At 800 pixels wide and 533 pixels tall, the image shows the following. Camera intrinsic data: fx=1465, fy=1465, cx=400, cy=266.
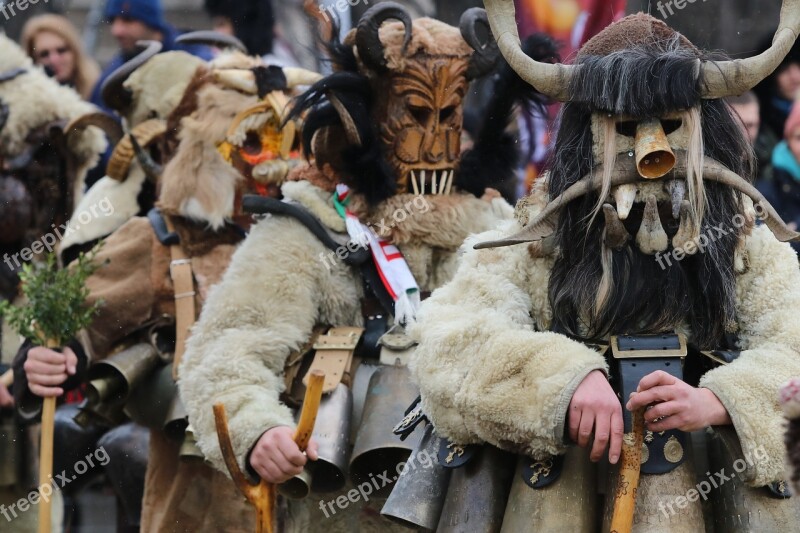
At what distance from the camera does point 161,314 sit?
5949 mm

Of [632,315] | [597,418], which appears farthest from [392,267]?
[597,418]

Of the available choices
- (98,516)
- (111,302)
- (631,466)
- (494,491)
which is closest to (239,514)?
(111,302)

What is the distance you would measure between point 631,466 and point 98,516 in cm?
687

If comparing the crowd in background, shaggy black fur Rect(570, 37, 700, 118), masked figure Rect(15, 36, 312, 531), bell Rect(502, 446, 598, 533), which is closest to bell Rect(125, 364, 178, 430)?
masked figure Rect(15, 36, 312, 531)

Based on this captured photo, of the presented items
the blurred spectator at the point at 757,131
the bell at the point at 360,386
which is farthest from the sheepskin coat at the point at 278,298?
the blurred spectator at the point at 757,131

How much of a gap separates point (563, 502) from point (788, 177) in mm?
4339

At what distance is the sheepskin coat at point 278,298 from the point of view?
14.9 ft

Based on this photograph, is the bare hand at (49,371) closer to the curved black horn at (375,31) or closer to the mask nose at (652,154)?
the curved black horn at (375,31)

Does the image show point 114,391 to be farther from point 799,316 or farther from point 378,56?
point 799,316

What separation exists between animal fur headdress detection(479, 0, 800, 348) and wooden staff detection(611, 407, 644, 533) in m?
0.35

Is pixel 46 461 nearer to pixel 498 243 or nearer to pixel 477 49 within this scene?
pixel 477 49

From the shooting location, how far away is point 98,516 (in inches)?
381

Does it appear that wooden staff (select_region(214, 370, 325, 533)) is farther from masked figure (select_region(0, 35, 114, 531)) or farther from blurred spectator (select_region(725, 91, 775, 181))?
blurred spectator (select_region(725, 91, 775, 181))

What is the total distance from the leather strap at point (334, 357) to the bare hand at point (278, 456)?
0.56 m
